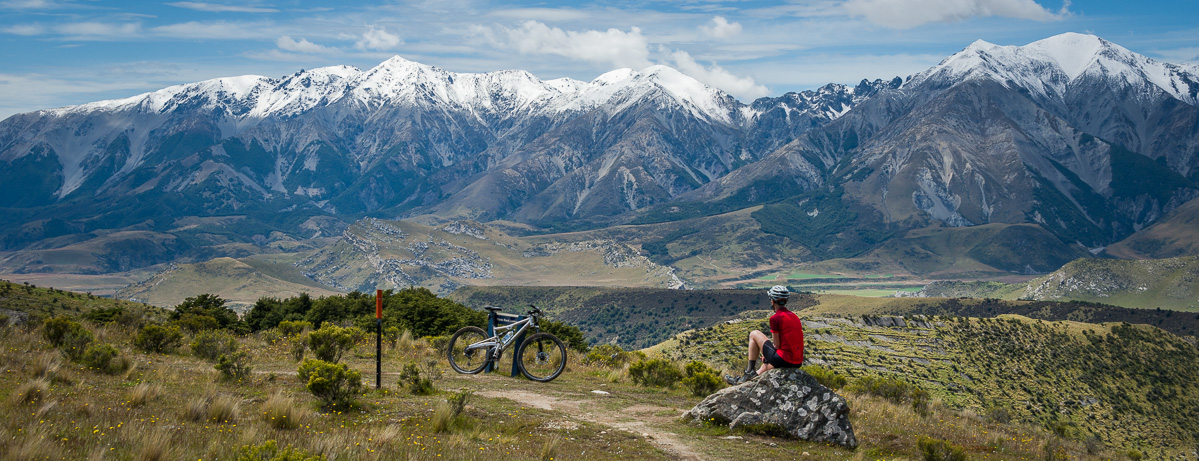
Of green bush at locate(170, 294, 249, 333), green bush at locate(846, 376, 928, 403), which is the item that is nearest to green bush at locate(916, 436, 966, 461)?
green bush at locate(846, 376, 928, 403)

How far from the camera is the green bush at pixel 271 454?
1110 centimetres

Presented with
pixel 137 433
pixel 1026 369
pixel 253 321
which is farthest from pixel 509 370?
pixel 1026 369

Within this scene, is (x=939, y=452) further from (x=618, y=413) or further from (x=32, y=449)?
(x=32, y=449)

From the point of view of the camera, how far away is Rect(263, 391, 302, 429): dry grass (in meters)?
14.5

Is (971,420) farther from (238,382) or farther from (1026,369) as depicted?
(1026,369)

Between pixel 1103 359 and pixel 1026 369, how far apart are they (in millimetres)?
15652

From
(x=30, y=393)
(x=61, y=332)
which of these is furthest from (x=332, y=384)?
(x=61, y=332)

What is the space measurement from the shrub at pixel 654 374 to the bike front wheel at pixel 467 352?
16.6 ft

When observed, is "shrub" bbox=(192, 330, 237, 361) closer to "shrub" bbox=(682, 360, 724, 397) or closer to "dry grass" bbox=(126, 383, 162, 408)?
"dry grass" bbox=(126, 383, 162, 408)

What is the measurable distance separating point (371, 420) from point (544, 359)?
31.2ft

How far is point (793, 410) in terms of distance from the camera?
56.8 feet

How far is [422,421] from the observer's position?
16.0 meters

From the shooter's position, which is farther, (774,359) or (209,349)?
(209,349)

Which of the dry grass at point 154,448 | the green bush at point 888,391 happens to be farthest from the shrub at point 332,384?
the green bush at point 888,391
